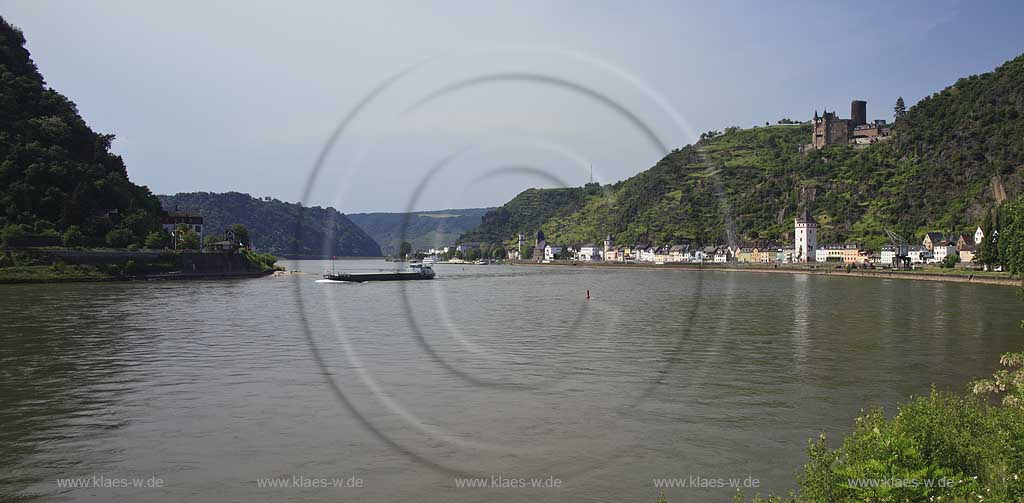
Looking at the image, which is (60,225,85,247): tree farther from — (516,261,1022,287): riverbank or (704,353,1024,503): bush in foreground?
(704,353,1024,503): bush in foreground

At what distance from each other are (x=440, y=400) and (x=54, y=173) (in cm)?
11037

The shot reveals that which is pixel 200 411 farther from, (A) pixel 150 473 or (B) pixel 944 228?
(B) pixel 944 228

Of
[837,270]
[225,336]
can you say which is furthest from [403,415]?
[837,270]

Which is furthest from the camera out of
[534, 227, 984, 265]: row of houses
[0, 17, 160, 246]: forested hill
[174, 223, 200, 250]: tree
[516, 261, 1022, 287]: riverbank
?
[534, 227, 984, 265]: row of houses

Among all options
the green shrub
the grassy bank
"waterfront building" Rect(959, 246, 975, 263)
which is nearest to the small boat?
the grassy bank

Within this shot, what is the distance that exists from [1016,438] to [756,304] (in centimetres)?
5661

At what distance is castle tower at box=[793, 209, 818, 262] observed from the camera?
602 ft

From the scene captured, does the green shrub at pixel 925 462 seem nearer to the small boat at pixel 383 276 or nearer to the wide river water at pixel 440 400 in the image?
the wide river water at pixel 440 400

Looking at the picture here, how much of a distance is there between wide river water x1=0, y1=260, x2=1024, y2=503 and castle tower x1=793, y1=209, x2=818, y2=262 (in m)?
144

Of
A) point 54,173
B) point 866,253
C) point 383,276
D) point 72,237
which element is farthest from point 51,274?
point 866,253

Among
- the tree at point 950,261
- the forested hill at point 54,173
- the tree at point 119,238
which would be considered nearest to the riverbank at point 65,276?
the forested hill at point 54,173

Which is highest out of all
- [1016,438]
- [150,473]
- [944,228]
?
[944,228]

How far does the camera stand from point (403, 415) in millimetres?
20609

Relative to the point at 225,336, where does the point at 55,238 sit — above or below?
above
